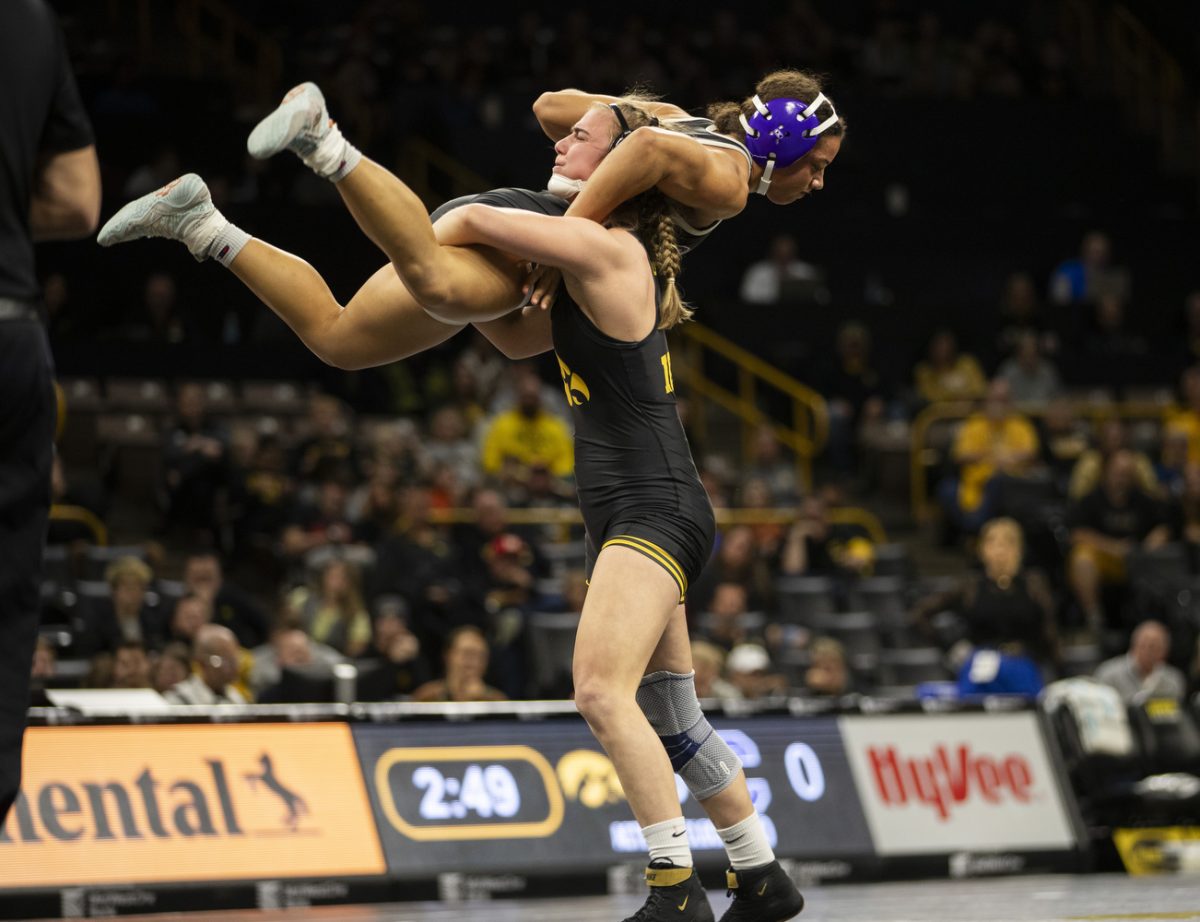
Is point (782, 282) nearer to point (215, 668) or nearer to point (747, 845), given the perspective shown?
A: point (215, 668)

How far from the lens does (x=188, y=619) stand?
11305 mm

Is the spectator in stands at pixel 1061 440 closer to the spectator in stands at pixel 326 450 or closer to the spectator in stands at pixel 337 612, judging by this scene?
the spectator in stands at pixel 326 450

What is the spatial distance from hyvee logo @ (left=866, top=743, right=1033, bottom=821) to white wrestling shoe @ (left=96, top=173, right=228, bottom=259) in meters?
5.59

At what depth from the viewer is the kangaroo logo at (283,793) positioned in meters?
8.91

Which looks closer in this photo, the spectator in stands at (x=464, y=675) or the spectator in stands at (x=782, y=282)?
the spectator in stands at (x=464, y=675)

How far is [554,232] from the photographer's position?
210 inches

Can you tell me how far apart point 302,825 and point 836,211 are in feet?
42.4

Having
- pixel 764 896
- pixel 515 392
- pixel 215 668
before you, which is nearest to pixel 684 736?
pixel 764 896

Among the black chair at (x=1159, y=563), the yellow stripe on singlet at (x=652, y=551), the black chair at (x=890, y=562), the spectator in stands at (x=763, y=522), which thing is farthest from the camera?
the black chair at (x=890, y=562)

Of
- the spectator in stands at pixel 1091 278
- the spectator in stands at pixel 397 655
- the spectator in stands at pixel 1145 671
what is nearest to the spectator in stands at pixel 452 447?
the spectator in stands at pixel 397 655

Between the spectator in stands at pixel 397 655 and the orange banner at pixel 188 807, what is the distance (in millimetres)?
2220

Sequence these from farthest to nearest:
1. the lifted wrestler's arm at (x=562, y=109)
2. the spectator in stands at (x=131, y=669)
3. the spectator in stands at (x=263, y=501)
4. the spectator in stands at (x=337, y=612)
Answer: the spectator in stands at (x=263, y=501) → the spectator in stands at (x=337, y=612) → the spectator in stands at (x=131, y=669) → the lifted wrestler's arm at (x=562, y=109)

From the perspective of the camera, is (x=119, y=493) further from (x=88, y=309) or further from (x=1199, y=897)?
(x=1199, y=897)

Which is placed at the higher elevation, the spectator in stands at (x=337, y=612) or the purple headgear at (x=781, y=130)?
the purple headgear at (x=781, y=130)
